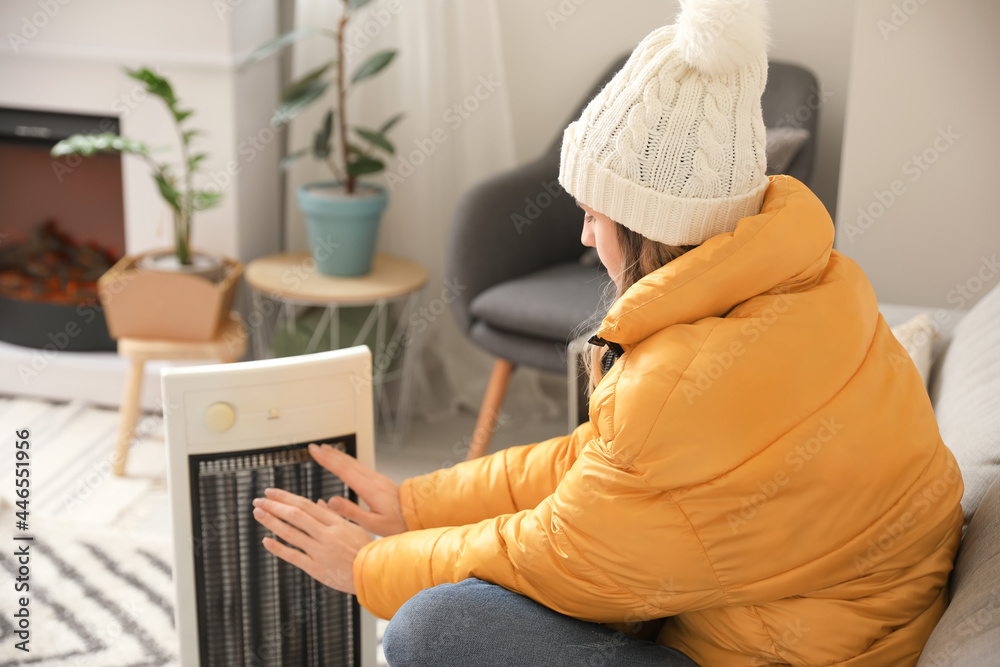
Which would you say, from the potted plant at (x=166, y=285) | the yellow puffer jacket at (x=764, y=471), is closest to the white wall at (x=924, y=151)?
the yellow puffer jacket at (x=764, y=471)

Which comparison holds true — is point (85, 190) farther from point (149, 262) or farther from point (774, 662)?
point (774, 662)

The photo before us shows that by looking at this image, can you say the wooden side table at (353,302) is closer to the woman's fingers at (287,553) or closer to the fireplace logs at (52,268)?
the fireplace logs at (52,268)

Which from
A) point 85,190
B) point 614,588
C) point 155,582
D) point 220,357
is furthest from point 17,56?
point 614,588

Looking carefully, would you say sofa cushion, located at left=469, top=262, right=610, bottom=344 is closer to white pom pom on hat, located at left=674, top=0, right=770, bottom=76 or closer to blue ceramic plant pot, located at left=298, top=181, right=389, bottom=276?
blue ceramic plant pot, located at left=298, top=181, right=389, bottom=276

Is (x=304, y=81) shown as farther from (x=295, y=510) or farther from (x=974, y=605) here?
(x=974, y=605)

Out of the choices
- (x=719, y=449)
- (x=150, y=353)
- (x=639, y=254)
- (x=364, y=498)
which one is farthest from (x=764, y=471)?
(x=150, y=353)

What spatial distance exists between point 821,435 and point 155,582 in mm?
1345

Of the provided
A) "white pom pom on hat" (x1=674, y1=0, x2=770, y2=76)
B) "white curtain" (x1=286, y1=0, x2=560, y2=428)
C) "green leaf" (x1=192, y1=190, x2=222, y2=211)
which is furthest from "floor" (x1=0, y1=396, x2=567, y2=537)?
"white pom pom on hat" (x1=674, y1=0, x2=770, y2=76)

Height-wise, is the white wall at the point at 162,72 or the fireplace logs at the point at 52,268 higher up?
the white wall at the point at 162,72

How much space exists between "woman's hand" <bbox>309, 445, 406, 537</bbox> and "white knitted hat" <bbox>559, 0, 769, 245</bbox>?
1.61ft

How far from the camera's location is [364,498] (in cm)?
122

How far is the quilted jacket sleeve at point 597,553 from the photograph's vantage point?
87 cm

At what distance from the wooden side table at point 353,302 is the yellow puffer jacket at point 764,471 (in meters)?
1.30

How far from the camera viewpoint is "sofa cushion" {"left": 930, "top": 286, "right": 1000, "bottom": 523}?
1034mm
